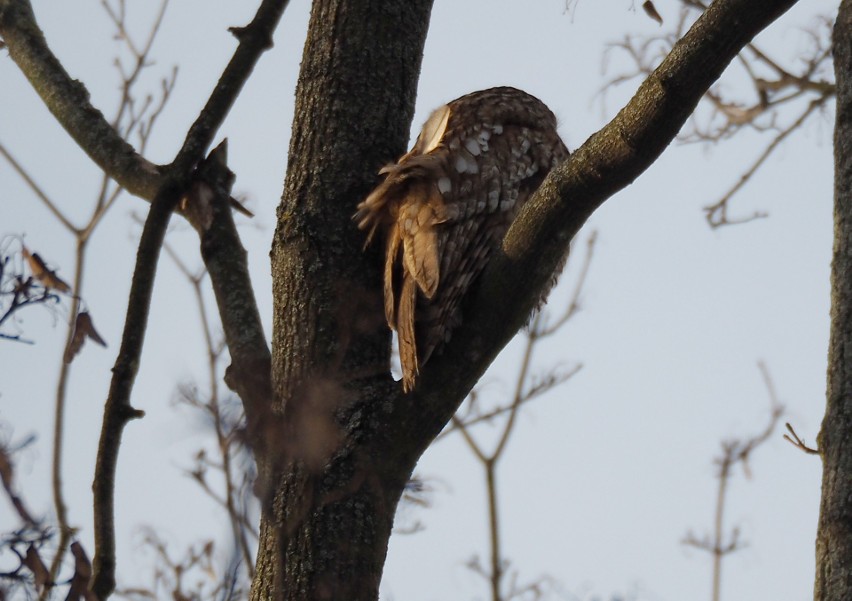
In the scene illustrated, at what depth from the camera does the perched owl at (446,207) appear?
3176 mm

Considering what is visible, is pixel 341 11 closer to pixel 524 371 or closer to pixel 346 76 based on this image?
pixel 346 76

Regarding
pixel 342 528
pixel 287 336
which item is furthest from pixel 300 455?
pixel 287 336

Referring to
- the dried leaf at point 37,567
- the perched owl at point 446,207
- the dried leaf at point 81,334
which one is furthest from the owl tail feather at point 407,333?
the dried leaf at point 37,567

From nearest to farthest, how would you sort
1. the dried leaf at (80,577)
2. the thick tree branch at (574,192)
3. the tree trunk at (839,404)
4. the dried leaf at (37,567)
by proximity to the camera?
the dried leaf at (37,567), the thick tree branch at (574,192), the dried leaf at (80,577), the tree trunk at (839,404)

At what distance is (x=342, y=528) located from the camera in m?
3.03

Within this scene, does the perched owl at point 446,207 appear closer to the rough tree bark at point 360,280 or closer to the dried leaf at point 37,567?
the rough tree bark at point 360,280

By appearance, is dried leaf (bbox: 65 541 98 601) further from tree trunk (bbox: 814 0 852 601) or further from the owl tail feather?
tree trunk (bbox: 814 0 852 601)

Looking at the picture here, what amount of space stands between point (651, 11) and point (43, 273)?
1637 mm

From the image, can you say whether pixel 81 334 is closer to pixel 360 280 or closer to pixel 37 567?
pixel 360 280

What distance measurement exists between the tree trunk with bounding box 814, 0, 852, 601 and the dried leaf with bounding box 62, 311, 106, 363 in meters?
1.92

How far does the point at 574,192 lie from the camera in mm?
2857

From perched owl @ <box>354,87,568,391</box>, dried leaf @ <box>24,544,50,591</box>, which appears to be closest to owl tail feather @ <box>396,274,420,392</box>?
perched owl @ <box>354,87,568,391</box>

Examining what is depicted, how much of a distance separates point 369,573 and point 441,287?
73 cm

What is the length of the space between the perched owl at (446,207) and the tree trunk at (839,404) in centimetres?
86
